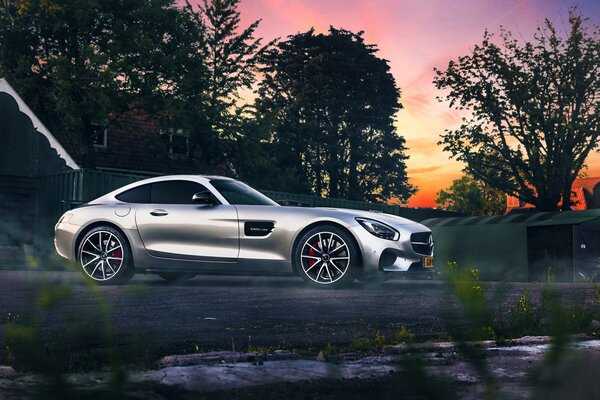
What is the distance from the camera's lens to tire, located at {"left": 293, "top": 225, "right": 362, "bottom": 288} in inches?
350

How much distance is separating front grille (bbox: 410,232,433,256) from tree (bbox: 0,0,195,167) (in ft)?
68.3

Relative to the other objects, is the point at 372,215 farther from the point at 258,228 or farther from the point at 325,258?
the point at 258,228

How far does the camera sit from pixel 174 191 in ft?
32.6

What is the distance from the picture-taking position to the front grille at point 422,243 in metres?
9.22

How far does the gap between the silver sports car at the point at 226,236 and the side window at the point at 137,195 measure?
0.01 m

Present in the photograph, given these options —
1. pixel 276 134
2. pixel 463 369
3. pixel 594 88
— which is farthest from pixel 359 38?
pixel 463 369

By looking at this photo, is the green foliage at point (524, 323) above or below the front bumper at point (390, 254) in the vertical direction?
below

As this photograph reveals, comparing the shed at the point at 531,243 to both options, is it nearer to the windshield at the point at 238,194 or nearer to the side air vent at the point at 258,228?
the windshield at the point at 238,194

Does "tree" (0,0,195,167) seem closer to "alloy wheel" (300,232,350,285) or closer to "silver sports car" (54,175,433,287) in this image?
"silver sports car" (54,175,433,287)

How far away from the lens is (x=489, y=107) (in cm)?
3659

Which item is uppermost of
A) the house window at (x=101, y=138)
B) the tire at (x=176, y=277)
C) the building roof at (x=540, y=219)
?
the house window at (x=101, y=138)

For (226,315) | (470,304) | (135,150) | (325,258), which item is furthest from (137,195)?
(135,150)

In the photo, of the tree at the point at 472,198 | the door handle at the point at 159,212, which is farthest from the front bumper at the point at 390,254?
the tree at the point at 472,198

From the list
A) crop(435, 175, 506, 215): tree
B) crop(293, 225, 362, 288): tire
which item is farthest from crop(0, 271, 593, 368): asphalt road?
crop(435, 175, 506, 215): tree
